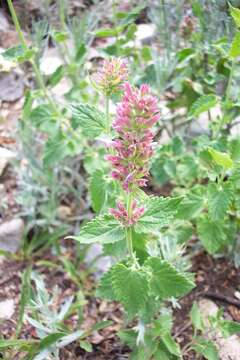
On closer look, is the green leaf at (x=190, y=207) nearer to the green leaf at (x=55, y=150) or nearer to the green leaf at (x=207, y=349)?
the green leaf at (x=207, y=349)

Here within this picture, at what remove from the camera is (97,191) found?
1612 mm

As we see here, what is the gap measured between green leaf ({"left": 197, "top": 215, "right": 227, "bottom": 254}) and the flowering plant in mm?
214

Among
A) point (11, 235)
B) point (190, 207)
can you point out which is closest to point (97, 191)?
point (190, 207)

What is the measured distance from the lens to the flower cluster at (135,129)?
3.78ft

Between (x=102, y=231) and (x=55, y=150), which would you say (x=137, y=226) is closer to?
(x=102, y=231)

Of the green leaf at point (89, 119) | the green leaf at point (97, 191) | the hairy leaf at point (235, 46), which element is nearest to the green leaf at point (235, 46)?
the hairy leaf at point (235, 46)

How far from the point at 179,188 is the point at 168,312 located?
661mm

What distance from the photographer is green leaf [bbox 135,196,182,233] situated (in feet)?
4.23

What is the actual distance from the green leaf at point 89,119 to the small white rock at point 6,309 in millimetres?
911

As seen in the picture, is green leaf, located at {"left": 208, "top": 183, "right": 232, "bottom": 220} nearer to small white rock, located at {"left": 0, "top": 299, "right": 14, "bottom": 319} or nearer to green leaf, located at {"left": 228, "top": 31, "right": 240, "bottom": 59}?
green leaf, located at {"left": 228, "top": 31, "right": 240, "bottom": 59}

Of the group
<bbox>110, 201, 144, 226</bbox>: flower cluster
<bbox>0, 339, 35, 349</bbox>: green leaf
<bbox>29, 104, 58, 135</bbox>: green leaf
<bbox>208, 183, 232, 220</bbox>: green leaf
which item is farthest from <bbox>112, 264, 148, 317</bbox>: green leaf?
<bbox>29, 104, 58, 135</bbox>: green leaf

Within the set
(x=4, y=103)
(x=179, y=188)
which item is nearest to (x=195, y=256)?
(x=179, y=188)

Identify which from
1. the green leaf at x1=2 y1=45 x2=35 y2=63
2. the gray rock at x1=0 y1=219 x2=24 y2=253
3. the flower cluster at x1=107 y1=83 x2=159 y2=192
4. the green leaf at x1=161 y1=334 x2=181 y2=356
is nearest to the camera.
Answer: the flower cluster at x1=107 y1=83 x2=159 y2=192

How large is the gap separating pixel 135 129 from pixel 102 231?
32 cm
